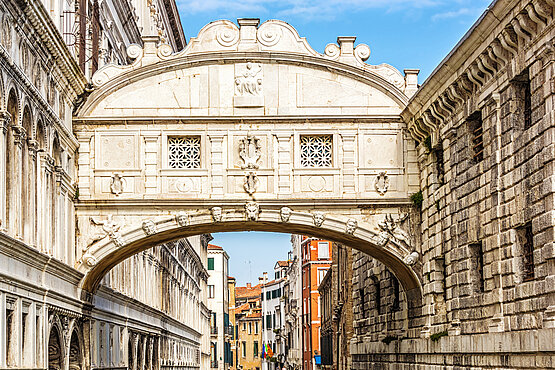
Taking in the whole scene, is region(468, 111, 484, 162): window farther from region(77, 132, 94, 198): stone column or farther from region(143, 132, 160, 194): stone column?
region(77, 132, 94, 198): stone column

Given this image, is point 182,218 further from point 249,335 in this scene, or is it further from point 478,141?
point 249,335

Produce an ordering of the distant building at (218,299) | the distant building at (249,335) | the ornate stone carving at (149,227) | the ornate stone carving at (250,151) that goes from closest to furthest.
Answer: the ornate stone carving at (149,227)
the ornate stone carving at (250,151)
the distant building at (218,299)
the distant building at (249,335)

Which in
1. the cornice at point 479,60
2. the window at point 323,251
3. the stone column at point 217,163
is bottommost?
the stone column at point 217,163

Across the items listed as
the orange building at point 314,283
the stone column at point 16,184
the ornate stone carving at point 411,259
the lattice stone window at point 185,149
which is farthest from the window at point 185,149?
the orange building at point 314,283

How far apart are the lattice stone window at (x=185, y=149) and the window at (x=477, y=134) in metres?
6.44

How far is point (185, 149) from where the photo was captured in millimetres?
25578

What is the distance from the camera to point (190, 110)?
25.6 metres

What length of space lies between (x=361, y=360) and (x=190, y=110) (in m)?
12.2

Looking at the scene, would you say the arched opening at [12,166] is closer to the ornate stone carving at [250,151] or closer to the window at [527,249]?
the ornate stone carving at [250,151]

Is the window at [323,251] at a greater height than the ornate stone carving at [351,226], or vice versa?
the window at [323,251]

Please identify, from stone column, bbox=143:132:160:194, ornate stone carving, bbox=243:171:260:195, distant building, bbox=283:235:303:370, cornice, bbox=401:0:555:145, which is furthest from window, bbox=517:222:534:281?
distant building, bbox=283:235:303:370

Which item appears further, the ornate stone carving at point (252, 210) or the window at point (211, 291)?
the window at point (211, 291)

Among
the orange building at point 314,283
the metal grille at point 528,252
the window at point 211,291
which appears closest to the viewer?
the metal grille at point 528,252

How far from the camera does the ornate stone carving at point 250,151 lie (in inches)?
999
